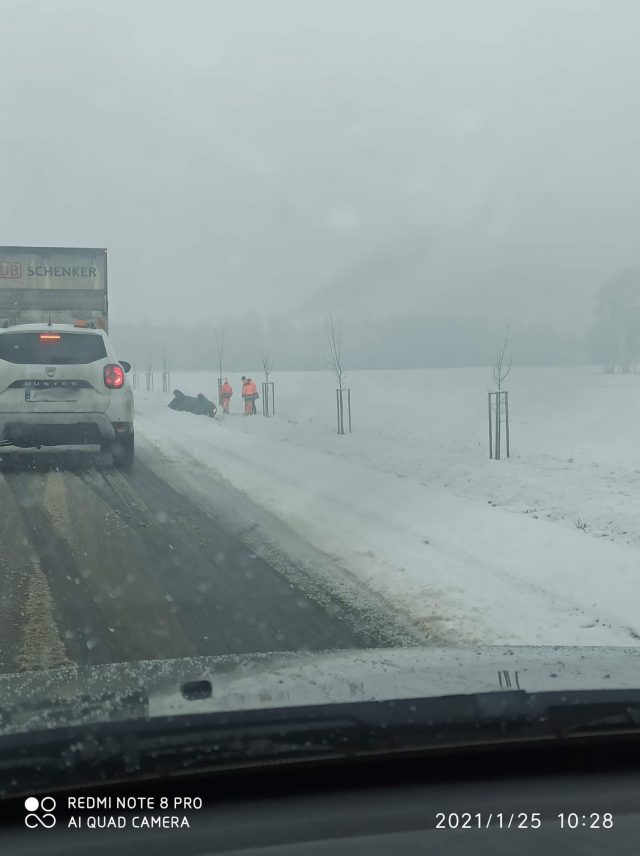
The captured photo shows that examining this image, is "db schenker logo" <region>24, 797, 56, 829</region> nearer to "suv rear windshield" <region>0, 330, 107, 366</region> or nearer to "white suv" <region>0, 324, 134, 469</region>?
"white suv" <region>0, 324, 134, 469</region>

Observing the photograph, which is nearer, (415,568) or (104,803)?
(104,803)

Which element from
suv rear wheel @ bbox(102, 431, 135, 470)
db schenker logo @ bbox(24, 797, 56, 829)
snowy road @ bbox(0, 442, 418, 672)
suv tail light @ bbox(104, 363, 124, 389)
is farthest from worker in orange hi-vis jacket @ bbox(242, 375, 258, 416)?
db schenker logo @ bbox(24, 797, 56, 829)

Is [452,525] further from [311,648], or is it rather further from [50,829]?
[50,829]

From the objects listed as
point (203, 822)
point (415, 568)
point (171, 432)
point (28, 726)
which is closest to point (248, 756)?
point (203, 822)

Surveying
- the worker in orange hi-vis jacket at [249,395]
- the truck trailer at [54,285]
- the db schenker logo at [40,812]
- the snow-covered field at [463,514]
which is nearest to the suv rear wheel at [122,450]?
the snow-covered field at [463,514]

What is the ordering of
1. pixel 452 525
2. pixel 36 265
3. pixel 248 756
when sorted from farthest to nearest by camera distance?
pixel 36 265 → pixel 452 525 → pixel 248 756

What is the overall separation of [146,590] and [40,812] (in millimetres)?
4038

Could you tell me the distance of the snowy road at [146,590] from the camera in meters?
4.84

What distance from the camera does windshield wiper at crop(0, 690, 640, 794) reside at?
2.10 metres

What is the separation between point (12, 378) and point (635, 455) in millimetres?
12274

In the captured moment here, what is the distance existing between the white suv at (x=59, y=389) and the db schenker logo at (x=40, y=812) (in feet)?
30.5

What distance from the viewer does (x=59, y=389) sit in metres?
11.0

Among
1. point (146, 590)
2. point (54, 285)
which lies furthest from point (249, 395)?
point (146, 590)

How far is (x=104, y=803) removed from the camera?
2.02 meters
